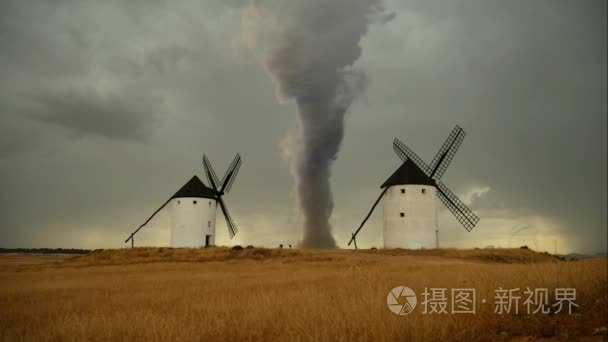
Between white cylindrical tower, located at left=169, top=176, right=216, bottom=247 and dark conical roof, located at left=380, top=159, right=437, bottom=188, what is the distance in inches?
753

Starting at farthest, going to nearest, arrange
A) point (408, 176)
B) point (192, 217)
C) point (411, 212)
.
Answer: point (192, 217) < point (408, 176) < point (411, 212)

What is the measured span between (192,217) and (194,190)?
298 cm

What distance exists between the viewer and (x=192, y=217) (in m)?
47.8

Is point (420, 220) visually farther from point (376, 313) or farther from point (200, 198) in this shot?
point (376, 313)

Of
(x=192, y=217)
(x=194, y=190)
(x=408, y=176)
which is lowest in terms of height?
(x=192, y=217)

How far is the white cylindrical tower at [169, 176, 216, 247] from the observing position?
4734 cm

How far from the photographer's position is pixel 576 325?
18.1 ft

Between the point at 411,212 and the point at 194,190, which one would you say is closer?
the point at 411,212

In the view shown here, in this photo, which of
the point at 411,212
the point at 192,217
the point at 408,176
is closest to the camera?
the point at 411,212

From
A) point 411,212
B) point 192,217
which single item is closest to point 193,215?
point 192,217

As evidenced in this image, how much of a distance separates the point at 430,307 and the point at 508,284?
1901 millimetres

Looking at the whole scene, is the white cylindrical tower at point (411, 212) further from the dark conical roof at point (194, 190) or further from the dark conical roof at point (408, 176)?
the dark conical roof at point (194, 190)

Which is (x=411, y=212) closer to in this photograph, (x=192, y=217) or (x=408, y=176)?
(x=408, y=176)

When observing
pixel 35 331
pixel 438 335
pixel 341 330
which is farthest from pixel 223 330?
pixel 35 331
